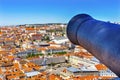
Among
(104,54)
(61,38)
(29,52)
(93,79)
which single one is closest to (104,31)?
(104,54)

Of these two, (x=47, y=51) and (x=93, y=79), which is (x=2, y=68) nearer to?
(x=93, y=79)

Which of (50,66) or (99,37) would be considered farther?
(50,66)

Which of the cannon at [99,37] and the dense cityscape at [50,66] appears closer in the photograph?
the cannon at [99,37]

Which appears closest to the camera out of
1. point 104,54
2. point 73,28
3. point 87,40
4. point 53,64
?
point 104,54

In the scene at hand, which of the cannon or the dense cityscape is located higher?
the cannon

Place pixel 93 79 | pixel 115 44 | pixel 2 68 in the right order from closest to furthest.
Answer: pixel 115 44 → pixel 93 79 → pixel 2 68

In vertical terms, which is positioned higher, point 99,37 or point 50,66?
point 99,37

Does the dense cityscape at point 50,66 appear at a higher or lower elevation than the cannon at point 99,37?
lower

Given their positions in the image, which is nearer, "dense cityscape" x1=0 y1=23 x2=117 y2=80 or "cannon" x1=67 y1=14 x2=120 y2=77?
"cannon" x1=67 y1=14 x2=120 y2=77
